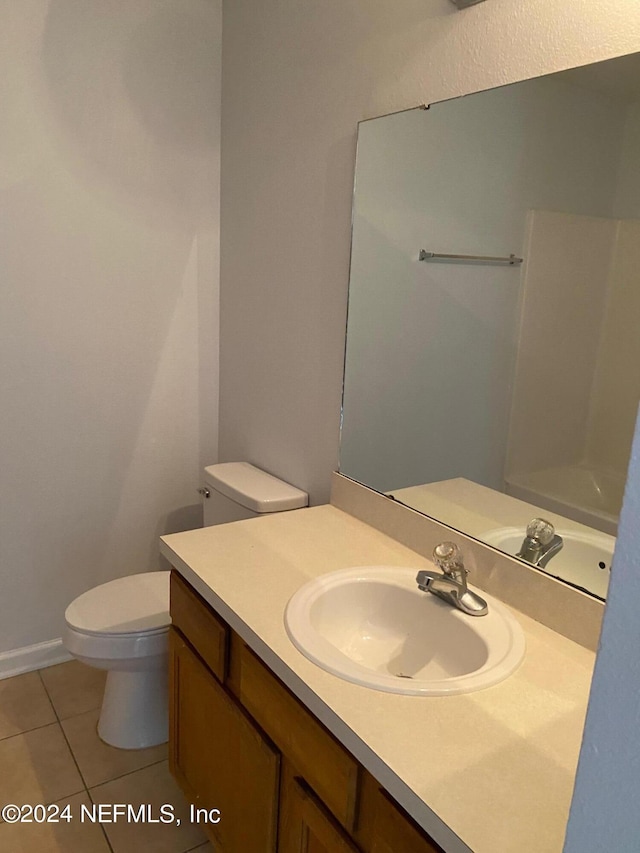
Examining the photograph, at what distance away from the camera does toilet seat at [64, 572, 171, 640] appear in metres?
1.85

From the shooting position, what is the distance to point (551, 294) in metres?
Result: 1.31

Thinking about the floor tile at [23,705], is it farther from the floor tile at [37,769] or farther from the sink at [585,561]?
the sink at [585,561]

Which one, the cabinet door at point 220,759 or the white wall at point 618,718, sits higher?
the white wall at point 618,718

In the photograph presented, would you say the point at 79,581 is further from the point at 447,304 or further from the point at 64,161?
the point at 447,304

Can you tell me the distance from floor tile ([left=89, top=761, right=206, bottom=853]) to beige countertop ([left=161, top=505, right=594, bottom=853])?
80 cm

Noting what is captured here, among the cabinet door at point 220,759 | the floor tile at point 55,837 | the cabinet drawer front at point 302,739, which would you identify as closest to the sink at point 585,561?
the cabinet drawer front at point 302,739

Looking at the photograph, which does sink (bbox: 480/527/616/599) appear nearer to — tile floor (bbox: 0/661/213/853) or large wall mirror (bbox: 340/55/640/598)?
large wall mirror (bbox: 340/55/640/598)

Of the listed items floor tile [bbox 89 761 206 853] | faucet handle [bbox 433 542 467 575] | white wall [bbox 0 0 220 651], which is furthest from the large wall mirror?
floor tile [bbox 89 761 206 853]

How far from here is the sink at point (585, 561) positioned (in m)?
1.21

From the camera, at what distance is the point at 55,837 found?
1687 millimetres

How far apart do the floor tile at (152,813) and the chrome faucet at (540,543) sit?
118 centimetres

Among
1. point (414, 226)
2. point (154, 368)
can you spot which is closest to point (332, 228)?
point (414, 226)

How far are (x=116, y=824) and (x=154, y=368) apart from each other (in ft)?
4.74

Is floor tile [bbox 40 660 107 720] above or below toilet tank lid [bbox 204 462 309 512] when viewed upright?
below
